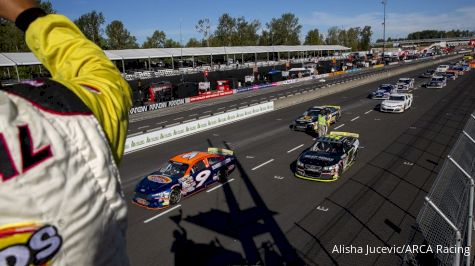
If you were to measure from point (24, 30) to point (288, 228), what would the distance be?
9.76m

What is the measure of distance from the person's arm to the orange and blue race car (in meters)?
11.2

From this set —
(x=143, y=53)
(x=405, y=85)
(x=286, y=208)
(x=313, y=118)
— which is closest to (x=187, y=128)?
(x=313, y=118)

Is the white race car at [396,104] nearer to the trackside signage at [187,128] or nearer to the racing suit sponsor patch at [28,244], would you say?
the trackside signage at [187,128]

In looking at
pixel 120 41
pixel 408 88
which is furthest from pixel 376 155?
pixel 120 41

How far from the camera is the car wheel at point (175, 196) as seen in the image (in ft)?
41.2

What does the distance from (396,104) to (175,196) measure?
75.8 feet

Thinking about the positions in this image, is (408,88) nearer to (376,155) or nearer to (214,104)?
(214,104)

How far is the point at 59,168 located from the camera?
0.97 meters

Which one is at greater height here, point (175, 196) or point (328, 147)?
point (328, 147)

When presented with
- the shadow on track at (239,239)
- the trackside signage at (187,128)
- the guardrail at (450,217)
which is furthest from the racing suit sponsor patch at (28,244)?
the trackside signage at (187,128)

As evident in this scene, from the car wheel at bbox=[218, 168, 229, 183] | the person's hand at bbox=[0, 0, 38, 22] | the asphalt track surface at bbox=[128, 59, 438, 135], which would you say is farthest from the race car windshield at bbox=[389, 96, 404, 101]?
Answer: the person's hand at bbox=[0, 0, 38, 22]

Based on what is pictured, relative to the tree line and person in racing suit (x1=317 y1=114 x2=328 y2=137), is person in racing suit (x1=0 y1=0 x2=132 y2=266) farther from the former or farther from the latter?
the tree line

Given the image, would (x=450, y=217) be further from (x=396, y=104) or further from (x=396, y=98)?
(x=396, y=98)

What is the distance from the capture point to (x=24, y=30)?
1.35 meters
